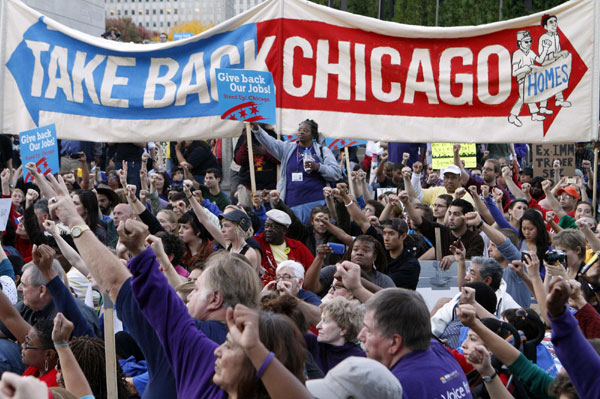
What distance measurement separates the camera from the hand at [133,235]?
3.50 meters

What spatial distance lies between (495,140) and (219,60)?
319 centimetres

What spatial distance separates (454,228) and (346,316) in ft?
14.7

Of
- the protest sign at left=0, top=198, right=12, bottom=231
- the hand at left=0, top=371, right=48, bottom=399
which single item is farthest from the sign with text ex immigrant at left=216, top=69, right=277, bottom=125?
the hand at left=0, top=371, right=48, bottom=399

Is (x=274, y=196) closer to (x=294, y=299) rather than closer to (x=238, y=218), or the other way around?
(x=238, y=218)

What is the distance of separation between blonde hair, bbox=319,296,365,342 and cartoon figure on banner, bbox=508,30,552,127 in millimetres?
5368

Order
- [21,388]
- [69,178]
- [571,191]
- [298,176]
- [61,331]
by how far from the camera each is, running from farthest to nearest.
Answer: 1. [571,191]
2. [69,178]
3. [298,176]
4. [61,331]
5. [21,388]

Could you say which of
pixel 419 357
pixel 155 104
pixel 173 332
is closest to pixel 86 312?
pixel 173 332

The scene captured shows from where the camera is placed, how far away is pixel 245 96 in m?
9.06

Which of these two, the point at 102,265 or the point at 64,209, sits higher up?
the point at 64,209

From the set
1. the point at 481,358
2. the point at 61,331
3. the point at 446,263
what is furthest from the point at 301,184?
the point at 61,331

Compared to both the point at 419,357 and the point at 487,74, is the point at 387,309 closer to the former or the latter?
the point at 419,357

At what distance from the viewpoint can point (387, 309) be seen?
3717 millimetres

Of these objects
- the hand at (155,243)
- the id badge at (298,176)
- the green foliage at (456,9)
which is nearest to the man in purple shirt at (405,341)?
the hand at (155,243)

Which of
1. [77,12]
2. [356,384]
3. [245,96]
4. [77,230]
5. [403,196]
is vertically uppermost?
[77,12]
